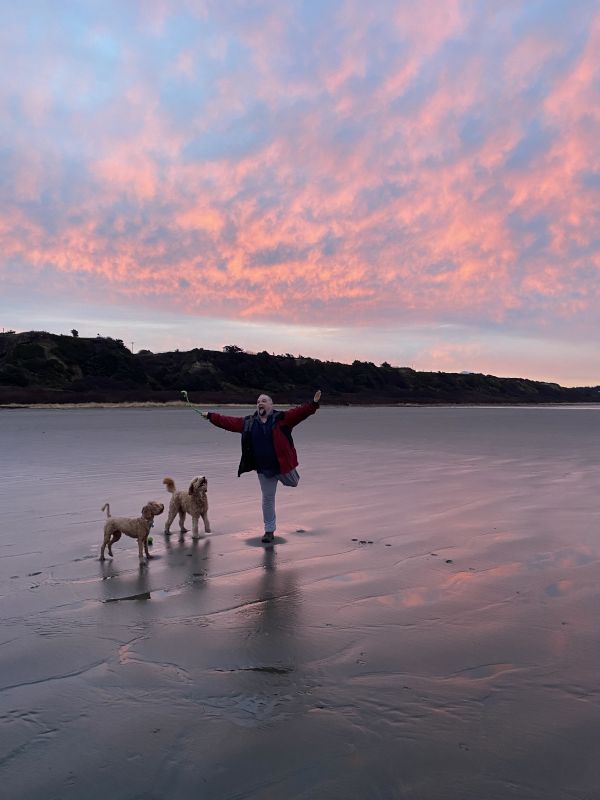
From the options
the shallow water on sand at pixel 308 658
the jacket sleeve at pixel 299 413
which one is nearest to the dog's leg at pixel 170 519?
the shallow water on sand at pixel 308 658

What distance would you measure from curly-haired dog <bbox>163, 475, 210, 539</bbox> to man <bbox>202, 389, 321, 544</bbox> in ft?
2.56

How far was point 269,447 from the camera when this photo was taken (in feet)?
29.4

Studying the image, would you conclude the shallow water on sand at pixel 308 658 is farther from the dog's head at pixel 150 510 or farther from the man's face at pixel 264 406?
the man's face at pixel 264 406

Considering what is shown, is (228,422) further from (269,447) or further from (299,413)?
(299,413)

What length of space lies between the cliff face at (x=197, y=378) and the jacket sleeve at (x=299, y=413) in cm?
8160

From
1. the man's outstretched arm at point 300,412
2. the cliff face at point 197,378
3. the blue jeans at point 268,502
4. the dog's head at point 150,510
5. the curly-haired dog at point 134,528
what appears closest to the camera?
the curly-haired dog at point 134,528

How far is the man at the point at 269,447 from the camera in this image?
29.0ft

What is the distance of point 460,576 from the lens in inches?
266

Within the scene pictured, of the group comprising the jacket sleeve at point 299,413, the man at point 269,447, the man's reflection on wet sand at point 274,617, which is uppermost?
the jacket sleeve at point 299,413

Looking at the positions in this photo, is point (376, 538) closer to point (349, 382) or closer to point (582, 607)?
point (582, 607)

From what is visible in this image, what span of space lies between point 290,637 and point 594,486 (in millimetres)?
10484

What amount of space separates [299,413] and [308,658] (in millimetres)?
4485

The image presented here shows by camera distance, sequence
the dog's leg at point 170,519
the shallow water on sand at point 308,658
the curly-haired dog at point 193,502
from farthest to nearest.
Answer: the dog's leg at point 170,519 → the curly-haired dog at point 193,502 → the shallow water on sand at point 308,658

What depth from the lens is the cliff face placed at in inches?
3927
